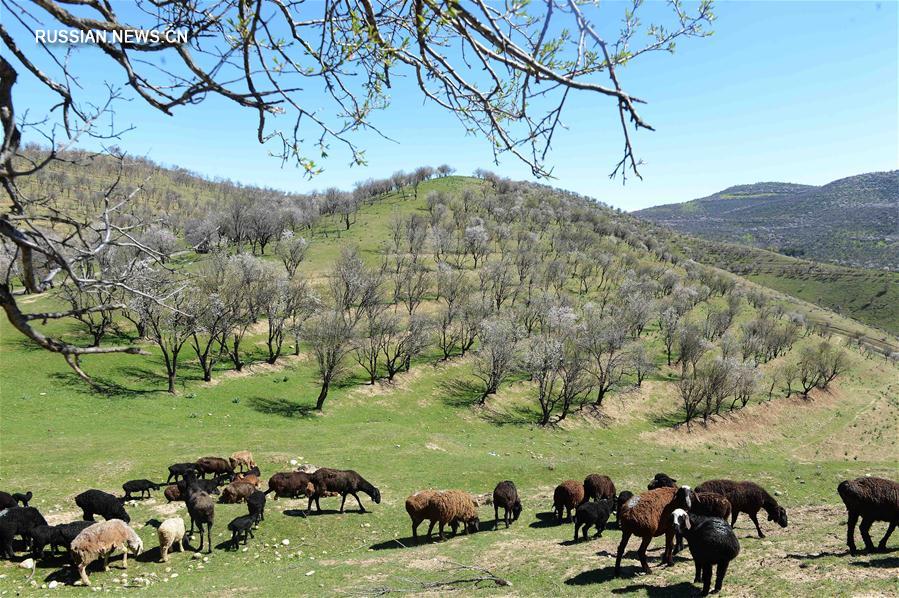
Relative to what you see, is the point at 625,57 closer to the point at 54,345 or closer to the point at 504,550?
the point at 54,345

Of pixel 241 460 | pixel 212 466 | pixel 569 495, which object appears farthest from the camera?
pixel 241 460

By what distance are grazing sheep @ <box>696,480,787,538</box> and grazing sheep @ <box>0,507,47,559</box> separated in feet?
60.9

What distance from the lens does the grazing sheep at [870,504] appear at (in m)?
10.4

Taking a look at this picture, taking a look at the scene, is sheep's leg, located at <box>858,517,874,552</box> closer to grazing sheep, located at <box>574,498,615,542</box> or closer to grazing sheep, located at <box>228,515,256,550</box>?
grazing sheep, located at <box>574,498,615,542</box>

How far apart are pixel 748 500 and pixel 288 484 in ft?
51.2

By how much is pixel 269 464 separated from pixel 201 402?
1575 cm

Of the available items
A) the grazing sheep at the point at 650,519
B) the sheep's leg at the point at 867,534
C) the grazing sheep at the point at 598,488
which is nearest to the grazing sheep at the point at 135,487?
the grazing sheep at the point at 598,488

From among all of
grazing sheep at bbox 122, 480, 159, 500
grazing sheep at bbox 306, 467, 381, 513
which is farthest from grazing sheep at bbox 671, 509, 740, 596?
grazing sheep at bbox 122, 480, 159, 500

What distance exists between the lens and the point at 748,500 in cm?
1320

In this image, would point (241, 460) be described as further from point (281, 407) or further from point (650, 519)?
point (650, 519)

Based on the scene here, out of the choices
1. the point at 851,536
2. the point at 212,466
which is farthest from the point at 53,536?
the point at 851,536

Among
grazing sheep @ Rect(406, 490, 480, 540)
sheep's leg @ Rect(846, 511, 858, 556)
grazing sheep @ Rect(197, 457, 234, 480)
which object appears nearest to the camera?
sheep's leg @ Rect(846, 511, 858, 556)

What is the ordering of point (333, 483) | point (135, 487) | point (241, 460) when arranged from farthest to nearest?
point (241, 460) < point (333, 483) < point (135, 487)

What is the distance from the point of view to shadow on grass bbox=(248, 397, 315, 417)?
35.7 meters
